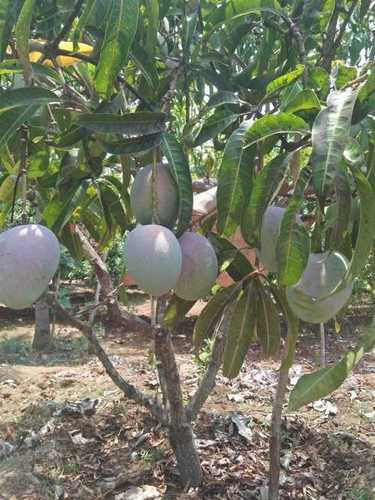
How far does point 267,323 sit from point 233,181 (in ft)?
1.75

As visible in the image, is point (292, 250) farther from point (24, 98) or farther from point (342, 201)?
point (24, 98)

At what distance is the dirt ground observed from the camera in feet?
6.00

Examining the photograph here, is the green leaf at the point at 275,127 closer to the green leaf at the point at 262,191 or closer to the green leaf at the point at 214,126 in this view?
the green leaf at the point at 262,191

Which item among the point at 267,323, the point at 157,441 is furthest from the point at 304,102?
the point at 157,441

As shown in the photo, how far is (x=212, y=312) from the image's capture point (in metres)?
1.26

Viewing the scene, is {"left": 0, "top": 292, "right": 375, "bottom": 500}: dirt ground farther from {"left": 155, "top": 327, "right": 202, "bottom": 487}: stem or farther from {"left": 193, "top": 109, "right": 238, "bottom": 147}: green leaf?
{"left": 193, "top": 109, "right": 238, "bottom": 147}: green leaf

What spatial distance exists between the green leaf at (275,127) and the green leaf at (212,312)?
20.7 inches

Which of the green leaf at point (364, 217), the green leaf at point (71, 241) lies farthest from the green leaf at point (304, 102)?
the green leaf at point (71, 241)

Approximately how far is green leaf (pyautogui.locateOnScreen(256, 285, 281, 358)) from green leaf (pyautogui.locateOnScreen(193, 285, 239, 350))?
0.06 meters

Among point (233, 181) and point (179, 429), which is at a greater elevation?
point (233, 181)

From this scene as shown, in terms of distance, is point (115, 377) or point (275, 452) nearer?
point (275, 452)

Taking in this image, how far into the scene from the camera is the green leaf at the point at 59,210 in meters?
1.07

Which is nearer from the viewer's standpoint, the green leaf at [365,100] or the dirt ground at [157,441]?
the green leaf at [365,100]

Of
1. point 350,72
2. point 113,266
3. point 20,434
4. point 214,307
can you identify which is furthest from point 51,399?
point 113,266
